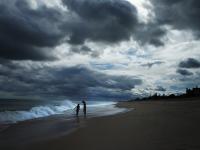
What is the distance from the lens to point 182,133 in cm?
1221

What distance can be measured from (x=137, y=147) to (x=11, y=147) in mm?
6164

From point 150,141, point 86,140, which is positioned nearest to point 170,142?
point 150,141

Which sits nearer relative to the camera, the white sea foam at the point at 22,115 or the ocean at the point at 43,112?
the white sea foam at the point at 22,115

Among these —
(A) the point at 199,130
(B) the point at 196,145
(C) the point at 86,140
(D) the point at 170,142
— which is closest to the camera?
(B) the point at 196,145

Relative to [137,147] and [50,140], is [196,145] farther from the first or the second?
[50,140]

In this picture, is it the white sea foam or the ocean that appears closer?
the white sea foam

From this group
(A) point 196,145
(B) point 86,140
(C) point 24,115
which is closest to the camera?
(A) point 196,145

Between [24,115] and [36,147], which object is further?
[24,115]

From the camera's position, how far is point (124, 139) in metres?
11.6

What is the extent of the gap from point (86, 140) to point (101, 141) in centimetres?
97

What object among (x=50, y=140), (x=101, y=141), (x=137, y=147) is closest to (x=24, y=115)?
(x=50, y=140)

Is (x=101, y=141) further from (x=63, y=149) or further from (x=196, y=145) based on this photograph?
(x=196, y=145)

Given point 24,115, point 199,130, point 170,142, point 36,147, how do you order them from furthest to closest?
1. point 24,115
2. point 199,130
3. point 36,147
4. point 170,142

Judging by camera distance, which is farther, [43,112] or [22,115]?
[43,112]
